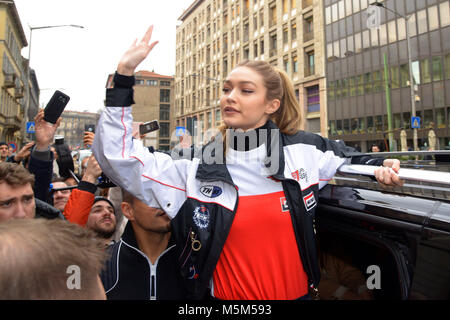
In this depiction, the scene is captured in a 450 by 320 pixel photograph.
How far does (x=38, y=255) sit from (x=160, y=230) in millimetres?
1264

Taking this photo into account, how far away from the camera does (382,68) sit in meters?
25.2

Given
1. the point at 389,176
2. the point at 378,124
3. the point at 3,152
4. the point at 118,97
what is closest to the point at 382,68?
the point at 378,124

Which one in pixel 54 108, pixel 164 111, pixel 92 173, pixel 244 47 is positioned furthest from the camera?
pixel 164 111

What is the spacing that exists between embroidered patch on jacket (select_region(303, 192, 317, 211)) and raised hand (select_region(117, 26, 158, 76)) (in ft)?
3.26

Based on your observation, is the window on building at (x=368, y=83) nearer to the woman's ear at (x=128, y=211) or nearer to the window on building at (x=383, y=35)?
the window on building at (x=383, y=35)

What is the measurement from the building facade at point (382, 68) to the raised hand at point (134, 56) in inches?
869

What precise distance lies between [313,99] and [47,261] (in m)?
31.0

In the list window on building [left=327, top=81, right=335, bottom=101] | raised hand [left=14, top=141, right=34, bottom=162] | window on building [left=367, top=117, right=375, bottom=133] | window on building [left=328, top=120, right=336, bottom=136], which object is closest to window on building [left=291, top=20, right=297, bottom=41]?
window on building [left=327, top=81, right=335, bottom=101]

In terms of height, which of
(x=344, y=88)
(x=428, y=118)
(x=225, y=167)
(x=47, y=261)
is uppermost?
(x=344, y=88)

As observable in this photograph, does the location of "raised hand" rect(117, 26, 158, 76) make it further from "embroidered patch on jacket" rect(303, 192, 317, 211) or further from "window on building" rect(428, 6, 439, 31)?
"window on building" rect(428, 6, 439, 31)

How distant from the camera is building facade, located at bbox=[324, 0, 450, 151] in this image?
2230 centimetres

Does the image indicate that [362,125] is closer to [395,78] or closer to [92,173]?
[395,78]

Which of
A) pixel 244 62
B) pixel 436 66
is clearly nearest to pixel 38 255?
pixel 244 62

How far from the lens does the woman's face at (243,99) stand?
168 centimetres
